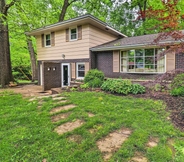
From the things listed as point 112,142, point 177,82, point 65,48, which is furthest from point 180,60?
point 65,48

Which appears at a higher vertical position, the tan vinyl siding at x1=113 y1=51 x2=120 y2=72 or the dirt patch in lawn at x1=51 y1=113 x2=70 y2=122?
the tan vinyl siding at x1=113 y1=51 x2=120 y2=72

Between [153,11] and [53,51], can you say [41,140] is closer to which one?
[153,11]

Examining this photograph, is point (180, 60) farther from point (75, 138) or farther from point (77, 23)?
point (75, 138)

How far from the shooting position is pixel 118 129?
345 cm

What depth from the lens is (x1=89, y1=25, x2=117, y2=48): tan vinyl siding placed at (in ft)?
32.4

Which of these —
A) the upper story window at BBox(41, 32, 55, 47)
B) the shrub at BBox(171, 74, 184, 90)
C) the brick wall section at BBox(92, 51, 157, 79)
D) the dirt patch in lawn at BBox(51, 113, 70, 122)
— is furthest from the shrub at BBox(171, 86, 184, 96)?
the upper story window at BBox(41, 32, 55, 47)

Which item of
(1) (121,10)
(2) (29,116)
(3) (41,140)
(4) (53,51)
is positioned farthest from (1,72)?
(1) (121,10)

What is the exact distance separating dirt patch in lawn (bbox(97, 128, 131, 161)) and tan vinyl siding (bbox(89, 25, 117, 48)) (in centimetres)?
766

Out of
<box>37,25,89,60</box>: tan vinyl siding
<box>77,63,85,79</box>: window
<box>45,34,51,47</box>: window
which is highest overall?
<box>45,34,51,47</box>: window

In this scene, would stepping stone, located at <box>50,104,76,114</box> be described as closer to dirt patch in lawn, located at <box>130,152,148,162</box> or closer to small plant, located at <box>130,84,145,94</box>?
dirt patch in lawn, located at <box>130,152,148,162</box>

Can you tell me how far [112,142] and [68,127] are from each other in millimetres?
1161

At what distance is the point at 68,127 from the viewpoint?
346 cm

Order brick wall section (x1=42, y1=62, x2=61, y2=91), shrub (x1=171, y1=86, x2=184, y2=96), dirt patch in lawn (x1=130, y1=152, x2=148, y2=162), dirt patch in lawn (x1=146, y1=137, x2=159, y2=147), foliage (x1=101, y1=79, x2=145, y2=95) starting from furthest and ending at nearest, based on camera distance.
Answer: brick wall section (x1=42, y1=62, x2=61, y2=91) < foliage (x1=101, y1=79, x2=145, y2=95) < shrub (x1=171, y1=86, x2=184, y2=96) < dirt patch in lawn (x1=146, y1=137, x2=159, y2=147) < dirt patch in lawn (x1=130, y1=152, x2=148, y2=162)

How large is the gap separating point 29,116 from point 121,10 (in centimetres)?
2001
